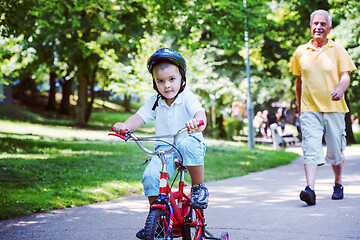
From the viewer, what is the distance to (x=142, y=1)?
14.0 metres

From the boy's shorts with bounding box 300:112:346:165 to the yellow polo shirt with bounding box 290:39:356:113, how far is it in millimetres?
102

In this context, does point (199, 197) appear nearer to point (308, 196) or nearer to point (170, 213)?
point (170, 213)

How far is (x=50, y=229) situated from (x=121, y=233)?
78cm

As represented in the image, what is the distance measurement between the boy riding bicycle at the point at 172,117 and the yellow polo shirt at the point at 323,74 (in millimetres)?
3035

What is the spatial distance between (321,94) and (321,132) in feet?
1.61

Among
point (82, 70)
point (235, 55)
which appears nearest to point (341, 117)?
point (235, 55)

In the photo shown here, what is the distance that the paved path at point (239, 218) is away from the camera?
4875mm

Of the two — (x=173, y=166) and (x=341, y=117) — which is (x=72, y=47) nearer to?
(x=341, y=117)

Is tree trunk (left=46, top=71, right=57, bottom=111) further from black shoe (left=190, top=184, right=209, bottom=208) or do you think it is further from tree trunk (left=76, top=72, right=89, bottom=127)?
black shoe (left=190, top=184, right=209, bottom=208)

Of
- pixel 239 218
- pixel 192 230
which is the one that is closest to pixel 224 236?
pixel 192 230

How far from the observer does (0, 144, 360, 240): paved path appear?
488cm

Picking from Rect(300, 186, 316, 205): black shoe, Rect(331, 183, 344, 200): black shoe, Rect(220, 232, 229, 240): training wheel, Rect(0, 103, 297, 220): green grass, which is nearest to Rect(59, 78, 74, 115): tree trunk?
Rect(0, 103, 297, 220): green grass

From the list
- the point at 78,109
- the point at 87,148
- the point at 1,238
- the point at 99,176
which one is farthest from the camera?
the point at 78,109

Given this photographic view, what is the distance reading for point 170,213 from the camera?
3.42 metres
